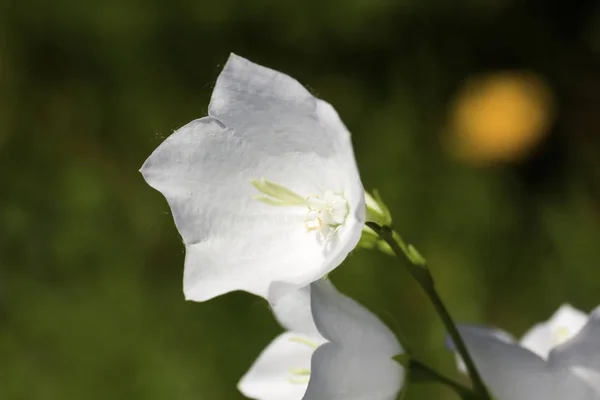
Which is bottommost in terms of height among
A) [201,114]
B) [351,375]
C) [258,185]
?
[201,114]

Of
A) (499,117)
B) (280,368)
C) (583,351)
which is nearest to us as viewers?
(583,351)

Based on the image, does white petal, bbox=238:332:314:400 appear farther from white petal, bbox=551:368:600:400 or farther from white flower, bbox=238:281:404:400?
white petal, bbox=551:368:600:400

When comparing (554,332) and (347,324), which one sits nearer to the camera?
(347,324)

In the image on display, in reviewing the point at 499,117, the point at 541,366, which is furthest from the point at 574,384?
the point at 499,117

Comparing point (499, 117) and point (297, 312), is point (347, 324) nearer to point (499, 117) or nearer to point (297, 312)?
point (297, 312)

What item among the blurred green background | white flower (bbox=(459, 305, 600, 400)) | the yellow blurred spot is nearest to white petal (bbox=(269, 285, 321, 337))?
white flower (bbox=(459, 305, 600, 400))

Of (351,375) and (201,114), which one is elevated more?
(351,375)

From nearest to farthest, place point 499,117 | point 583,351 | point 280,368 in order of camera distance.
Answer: point 583,351
point 280,368
point 499,117
